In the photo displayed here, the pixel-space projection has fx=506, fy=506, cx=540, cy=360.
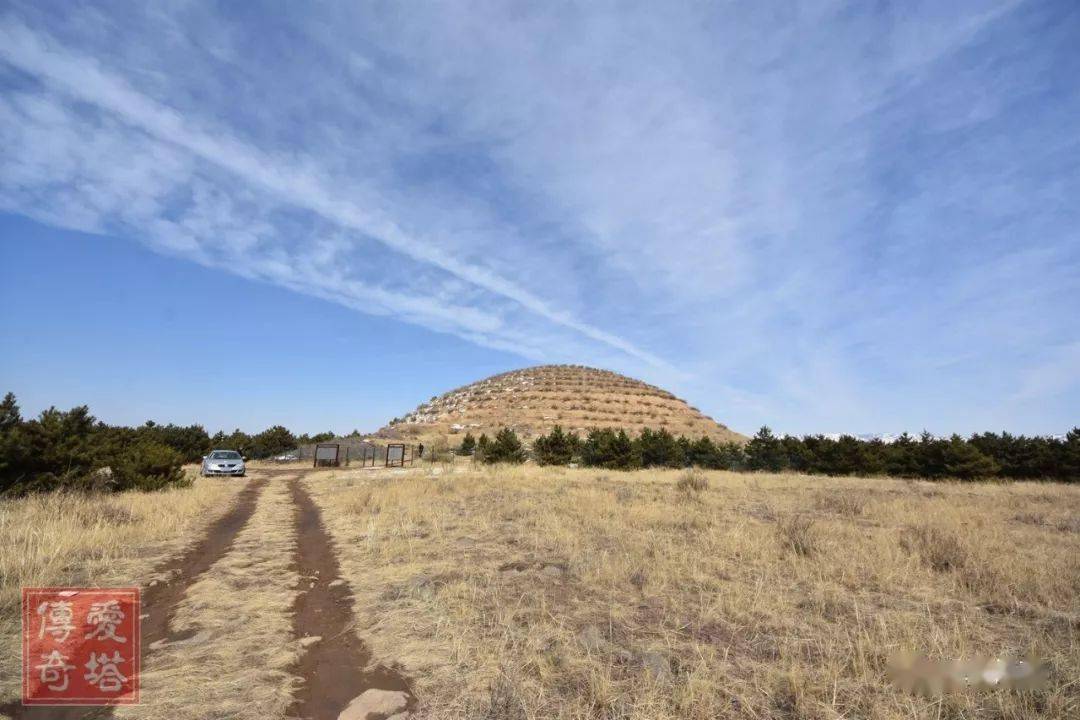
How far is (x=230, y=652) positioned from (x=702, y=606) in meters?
5.66

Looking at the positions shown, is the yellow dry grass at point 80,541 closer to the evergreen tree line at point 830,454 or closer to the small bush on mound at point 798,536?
the small bush on mound at point 798,536

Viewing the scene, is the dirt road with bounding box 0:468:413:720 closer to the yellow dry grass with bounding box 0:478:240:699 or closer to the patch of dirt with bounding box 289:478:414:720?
the patch of dirt with bounding box 289:478:414:720

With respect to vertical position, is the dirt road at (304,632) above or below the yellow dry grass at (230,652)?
below

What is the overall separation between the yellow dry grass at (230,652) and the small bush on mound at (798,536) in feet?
29.3

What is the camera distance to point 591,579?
7938 mm

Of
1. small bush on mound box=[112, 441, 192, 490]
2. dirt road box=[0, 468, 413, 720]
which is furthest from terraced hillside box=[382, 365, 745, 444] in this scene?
dirt road box=[0, 468, 413, 720]

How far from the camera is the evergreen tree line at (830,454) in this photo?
29016 mm

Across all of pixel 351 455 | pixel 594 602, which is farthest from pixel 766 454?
pixel 594 602

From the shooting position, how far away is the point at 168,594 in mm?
7340

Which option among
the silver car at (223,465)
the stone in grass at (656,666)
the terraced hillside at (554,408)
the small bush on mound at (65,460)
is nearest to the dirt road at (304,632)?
the stone in grass at (656,666)

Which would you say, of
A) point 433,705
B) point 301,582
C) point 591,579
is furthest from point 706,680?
point 301,582

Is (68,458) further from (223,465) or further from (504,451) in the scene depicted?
(504,451)

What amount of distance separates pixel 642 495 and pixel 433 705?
14.4m

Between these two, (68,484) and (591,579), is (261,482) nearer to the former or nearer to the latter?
(68,484)
